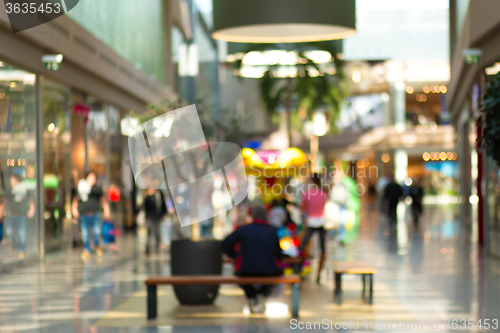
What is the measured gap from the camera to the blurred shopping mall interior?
822 centimetres

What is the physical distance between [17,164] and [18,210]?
82 cm

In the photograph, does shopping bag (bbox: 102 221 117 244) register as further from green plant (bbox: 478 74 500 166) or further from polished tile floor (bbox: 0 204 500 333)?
green plant (bbox: 478 74 500 166)

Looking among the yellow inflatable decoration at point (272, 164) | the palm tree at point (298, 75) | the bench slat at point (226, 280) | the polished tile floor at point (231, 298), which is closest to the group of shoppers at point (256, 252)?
the bench slat at point (226, 280)

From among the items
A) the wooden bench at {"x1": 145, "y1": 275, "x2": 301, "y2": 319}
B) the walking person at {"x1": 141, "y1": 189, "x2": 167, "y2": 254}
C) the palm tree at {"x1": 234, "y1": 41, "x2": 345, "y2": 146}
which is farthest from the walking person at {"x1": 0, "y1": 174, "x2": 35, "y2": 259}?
the palm tree at {"x1": 234, "y1": 41, "x2": 345, "y2": 146}

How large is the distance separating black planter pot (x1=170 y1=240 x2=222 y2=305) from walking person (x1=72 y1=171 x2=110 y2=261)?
5.98m

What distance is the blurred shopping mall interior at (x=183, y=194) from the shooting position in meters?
8.22

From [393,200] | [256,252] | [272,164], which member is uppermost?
[272,164]

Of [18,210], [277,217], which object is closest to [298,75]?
[18,210]

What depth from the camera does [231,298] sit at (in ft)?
30.5

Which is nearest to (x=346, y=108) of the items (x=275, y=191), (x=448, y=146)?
(x=448, y=146)

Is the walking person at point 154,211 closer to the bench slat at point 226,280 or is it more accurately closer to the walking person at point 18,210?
the walking person at point 18,210

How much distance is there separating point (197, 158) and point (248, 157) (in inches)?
371

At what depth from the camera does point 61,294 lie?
9664 millimetres

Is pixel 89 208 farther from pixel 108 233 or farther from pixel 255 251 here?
pixel 255 251
